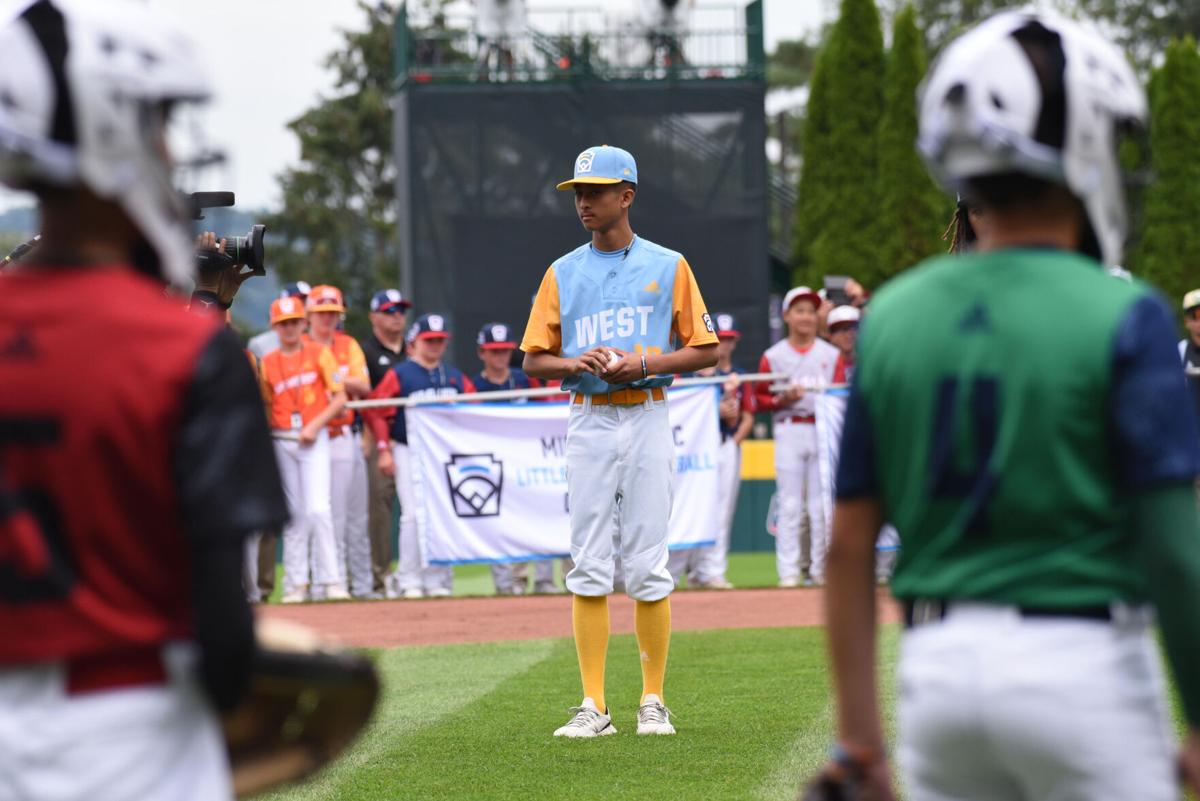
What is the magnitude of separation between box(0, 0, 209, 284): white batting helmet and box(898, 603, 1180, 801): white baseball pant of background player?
4.71 ft

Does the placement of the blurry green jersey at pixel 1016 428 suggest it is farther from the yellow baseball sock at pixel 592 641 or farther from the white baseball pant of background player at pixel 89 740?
the yellow baseball sock at pixel 592 641

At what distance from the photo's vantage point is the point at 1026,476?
2963mm

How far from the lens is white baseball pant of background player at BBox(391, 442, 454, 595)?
17688 mm

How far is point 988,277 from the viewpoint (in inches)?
121

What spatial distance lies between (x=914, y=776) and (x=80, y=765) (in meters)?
1.26

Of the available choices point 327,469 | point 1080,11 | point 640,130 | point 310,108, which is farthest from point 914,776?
point 1080,11

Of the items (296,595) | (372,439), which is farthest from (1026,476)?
(372,439)

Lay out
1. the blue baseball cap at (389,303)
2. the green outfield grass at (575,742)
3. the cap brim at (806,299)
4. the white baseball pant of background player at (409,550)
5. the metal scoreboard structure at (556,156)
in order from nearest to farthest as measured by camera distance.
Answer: the green outfield grass at (575,742) < the white baseball pant of background player at (409,550) < the cap brim at (806,299) < the blue baseball cap at (389,303) < the metal scoreboard structure at (556,156)

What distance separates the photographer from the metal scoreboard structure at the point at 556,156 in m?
27.2

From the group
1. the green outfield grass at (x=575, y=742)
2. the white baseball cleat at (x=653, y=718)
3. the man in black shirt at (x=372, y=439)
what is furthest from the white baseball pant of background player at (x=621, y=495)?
the man in black shirt at (x=372, y=439)

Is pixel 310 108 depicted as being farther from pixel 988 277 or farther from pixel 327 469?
pixel 988 277

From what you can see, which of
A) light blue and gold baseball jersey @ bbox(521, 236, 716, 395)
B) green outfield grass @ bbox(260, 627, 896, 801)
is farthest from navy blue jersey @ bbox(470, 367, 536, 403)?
light blue and gold baseball jersey @ bbox(521, 236, 716, 395)

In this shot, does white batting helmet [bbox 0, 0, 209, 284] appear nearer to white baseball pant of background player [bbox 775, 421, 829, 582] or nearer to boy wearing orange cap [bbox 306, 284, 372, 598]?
boy wearing orange cap [bbox 306, 284, 372, 598]

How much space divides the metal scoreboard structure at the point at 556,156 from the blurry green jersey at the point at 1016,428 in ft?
78.5
